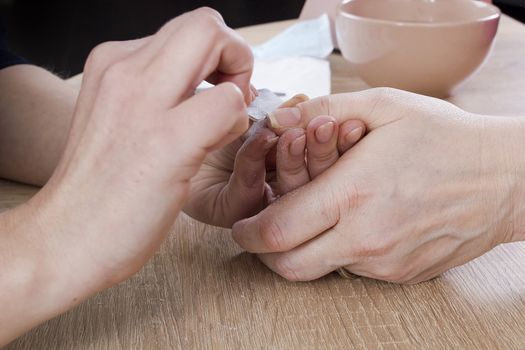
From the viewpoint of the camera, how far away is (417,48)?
1021 millimetres

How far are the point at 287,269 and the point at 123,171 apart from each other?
0.21 metres

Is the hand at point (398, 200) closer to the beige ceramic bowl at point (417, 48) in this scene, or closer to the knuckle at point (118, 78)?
the knuckle at point (118, 78)

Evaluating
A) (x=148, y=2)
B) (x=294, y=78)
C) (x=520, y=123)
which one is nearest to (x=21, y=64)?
(x=294, y=78)

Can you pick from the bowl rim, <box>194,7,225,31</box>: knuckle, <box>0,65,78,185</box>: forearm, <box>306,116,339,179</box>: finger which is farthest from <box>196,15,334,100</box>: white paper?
<box>194,7,225,31</box>: knuckle

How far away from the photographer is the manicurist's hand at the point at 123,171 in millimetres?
488

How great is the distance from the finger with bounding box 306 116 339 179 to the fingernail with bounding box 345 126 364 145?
1cm

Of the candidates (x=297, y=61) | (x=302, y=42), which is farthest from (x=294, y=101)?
(x=302, y=42)

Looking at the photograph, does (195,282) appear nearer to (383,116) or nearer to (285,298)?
(285,298)

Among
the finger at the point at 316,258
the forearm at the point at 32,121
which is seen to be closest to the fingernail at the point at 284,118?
the finger at the point at 316,258

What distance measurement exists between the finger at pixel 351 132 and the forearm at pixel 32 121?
16.0 inches

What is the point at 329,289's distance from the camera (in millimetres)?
641

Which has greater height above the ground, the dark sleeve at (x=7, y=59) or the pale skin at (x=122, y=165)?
the pale skin at (x=122, y=165)

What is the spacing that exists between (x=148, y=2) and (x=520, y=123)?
254cm

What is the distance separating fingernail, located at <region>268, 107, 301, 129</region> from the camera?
25.4 inches
